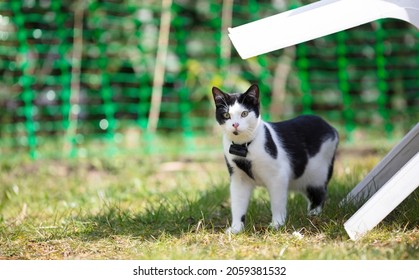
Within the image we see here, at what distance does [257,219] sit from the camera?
313cm

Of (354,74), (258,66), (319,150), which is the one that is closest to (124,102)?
(258,66)

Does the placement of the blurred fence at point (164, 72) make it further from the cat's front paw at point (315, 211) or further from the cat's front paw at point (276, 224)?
the cat's front paw at point (276, 224)

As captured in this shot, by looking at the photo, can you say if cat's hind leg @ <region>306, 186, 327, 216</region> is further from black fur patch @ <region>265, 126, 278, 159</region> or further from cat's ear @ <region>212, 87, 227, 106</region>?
cat's ear @ <region>212, 87, 227, 106</region>

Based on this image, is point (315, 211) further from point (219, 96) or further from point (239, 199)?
point (219, 96)

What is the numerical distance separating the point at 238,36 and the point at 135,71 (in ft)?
10.9

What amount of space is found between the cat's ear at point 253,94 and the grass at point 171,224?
0.59 meters

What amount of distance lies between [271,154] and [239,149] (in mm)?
167

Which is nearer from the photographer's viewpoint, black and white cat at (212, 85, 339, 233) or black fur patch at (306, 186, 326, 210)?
black and white cat at (212, 85, 339, 233)

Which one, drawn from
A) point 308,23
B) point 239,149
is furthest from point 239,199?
point 308,23

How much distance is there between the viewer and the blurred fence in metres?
5.43

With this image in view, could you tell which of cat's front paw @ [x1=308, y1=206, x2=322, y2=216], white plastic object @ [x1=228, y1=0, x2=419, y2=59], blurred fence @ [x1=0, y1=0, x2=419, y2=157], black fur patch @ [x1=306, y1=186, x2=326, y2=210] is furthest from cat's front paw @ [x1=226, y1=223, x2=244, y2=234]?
blurred fence @ [x1=0, y1=0, x2=419, y2=157]

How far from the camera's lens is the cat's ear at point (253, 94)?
285 centimetres

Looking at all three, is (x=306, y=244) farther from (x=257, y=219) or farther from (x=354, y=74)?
(x=354, y=74)

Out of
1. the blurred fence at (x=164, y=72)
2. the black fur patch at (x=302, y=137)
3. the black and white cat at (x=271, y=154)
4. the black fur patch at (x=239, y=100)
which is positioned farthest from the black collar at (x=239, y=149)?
the blurred fence at (x=164, y=72)
